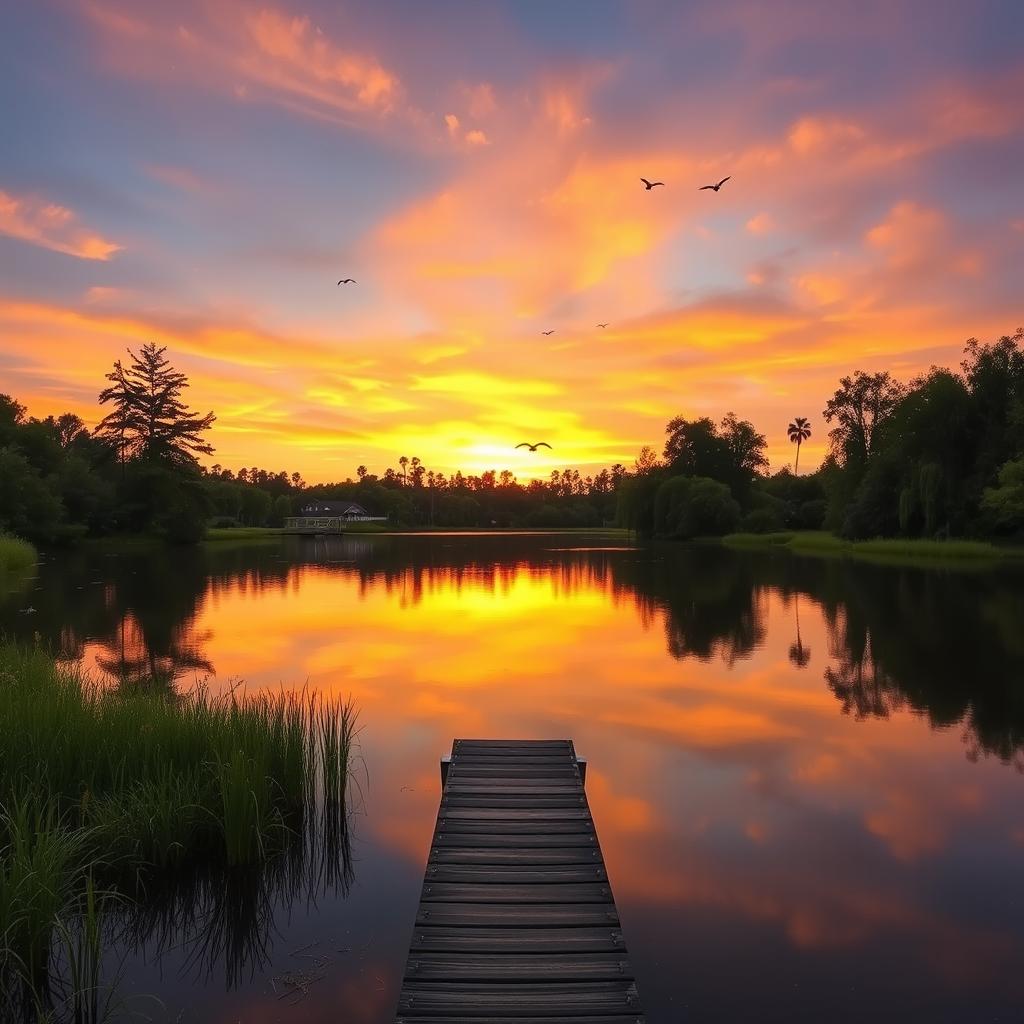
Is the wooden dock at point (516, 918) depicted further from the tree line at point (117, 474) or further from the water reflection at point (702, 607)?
the tree line at point (117, 474)

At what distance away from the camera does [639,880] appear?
28.2 feet

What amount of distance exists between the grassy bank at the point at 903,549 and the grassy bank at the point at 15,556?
52.1m

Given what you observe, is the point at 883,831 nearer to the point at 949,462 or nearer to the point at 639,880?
the point at 639,880

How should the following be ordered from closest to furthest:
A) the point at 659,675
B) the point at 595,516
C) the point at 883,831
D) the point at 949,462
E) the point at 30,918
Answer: the point at 30,918 → the point at 883,831 → the point at 659,675 → the point at 949,462 → the point at 595,516

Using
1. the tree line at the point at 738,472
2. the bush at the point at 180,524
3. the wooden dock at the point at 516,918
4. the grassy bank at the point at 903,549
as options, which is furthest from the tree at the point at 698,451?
the wooden dock at the point at 516,918

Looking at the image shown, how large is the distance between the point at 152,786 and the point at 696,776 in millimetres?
7440

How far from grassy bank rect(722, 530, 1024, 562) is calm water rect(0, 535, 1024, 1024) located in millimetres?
21352

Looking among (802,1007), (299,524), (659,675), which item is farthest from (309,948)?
(299,524)

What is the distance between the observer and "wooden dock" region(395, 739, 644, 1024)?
18.2ft

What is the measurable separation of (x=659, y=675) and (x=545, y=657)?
350 cm

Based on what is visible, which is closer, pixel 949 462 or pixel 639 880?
pixel 639 880

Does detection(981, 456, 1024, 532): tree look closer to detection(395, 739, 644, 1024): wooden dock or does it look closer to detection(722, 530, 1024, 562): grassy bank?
detection(722, 530, 1024, 562): grassy bank

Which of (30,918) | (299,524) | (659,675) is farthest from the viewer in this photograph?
(299,524)

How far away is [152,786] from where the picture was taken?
8250 millimetres
